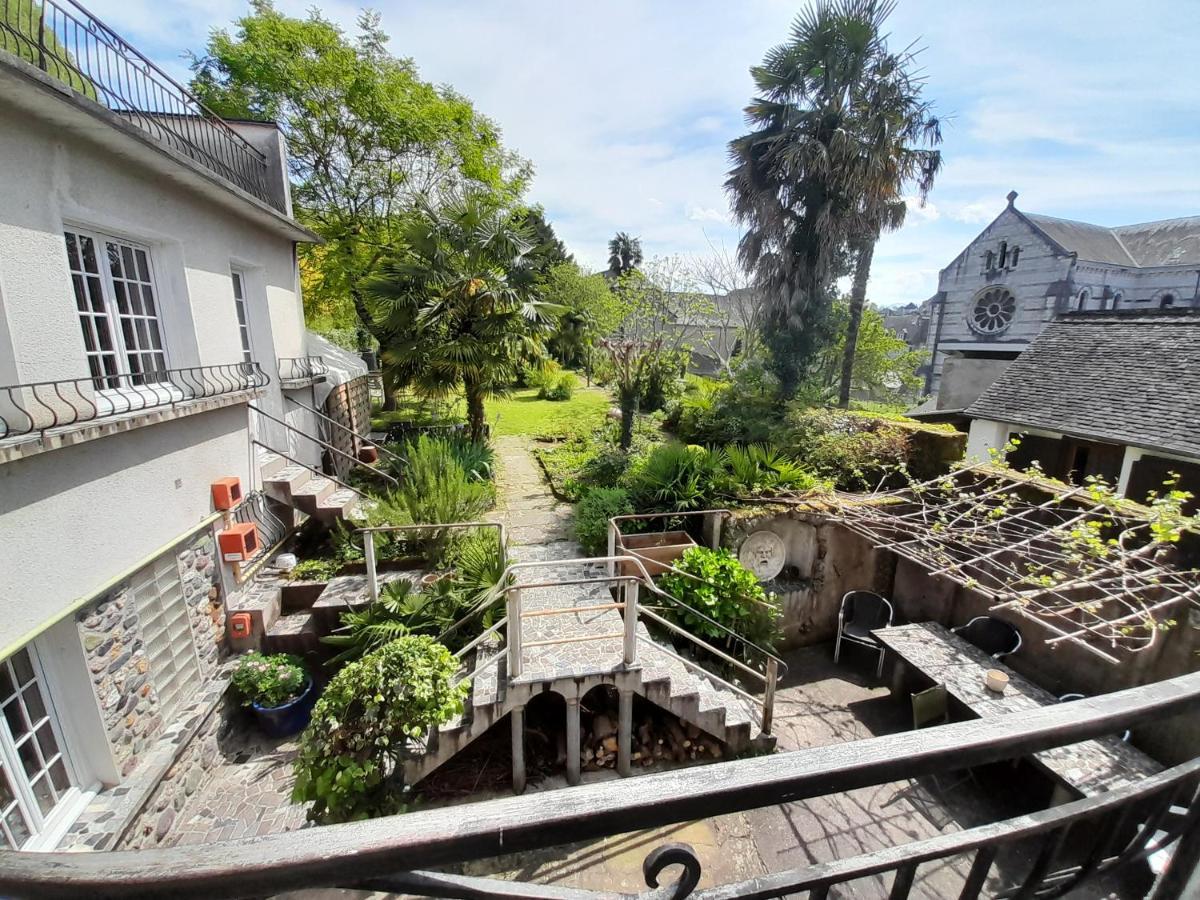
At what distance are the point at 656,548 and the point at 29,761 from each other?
672cm

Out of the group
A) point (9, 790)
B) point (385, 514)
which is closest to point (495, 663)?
point (385, 514)

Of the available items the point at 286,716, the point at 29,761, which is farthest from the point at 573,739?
the point at 29,761

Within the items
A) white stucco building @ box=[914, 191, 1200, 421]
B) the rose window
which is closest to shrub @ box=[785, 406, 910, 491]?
white stucco building @ box=[914, 191, 1200, 421]

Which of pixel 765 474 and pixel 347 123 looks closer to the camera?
pixel 765 474

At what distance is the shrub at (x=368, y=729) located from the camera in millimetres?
4469

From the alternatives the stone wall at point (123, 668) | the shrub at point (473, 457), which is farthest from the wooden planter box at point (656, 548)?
the stone wall at point (123, 668)

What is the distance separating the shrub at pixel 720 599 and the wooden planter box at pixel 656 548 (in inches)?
13.0

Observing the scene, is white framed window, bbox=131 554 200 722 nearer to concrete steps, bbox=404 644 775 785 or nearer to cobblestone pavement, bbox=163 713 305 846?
cobblestone pavement, bbox=163 713 305 846

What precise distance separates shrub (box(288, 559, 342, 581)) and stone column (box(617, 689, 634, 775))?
461 cm

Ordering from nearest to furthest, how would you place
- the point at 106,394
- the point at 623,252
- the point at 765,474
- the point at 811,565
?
the point at 106,394 < the point at 811,565 < the point at 765,474 < the point at 623,252

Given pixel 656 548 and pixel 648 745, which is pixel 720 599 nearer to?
pixel 656 548

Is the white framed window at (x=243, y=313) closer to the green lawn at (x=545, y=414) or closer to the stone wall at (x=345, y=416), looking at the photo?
the stone wall at (x=345, y=416)

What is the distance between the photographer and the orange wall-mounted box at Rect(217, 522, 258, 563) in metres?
6.23

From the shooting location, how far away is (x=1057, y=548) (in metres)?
7.05
